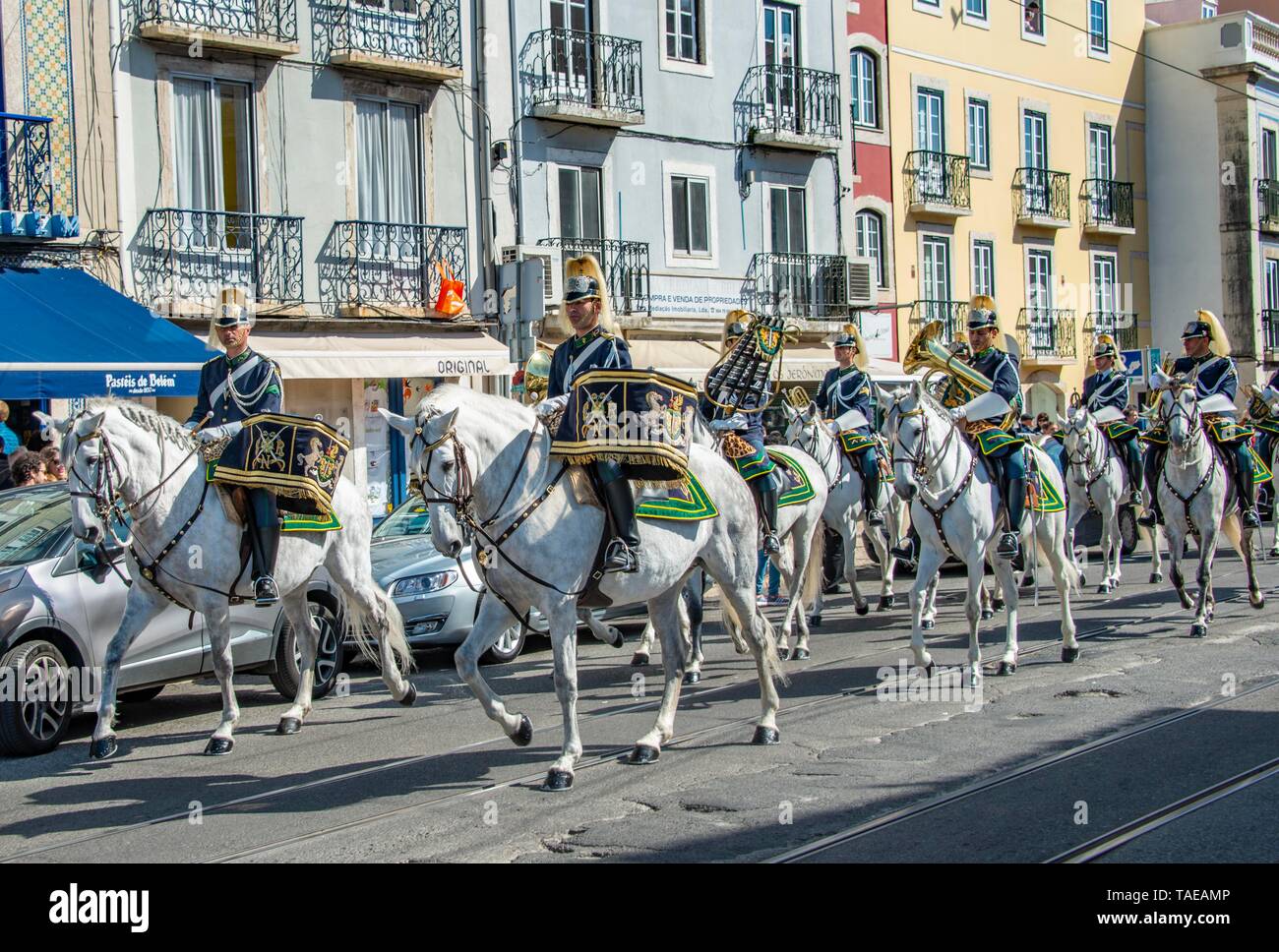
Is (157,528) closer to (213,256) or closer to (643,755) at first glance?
(643,755)

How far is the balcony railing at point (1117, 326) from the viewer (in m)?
40.3

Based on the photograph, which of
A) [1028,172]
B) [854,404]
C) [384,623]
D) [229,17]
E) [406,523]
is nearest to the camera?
[384,623]

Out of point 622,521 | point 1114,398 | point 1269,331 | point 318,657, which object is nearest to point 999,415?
point 622,521

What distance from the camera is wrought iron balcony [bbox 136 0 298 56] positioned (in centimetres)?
2061

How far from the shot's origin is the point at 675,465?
29.5 ft

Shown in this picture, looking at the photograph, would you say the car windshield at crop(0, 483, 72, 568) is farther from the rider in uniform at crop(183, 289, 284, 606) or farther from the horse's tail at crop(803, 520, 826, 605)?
the horse's tail at crop(803, 520, 826, 605)

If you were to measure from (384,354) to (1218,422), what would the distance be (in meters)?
12.6

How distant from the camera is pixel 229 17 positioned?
853 inches

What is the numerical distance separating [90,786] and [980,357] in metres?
7.71

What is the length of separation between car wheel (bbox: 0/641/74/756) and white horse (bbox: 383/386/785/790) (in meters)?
3.24

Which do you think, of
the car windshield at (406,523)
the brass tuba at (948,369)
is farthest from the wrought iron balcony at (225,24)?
the brass tuba at (948,369)

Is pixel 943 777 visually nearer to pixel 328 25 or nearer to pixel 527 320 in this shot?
pixel 527 320

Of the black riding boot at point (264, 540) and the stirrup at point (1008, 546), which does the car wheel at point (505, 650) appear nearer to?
the black riding boot at point (264, 540)

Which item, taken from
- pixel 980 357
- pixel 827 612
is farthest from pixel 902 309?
pixel 980 357
